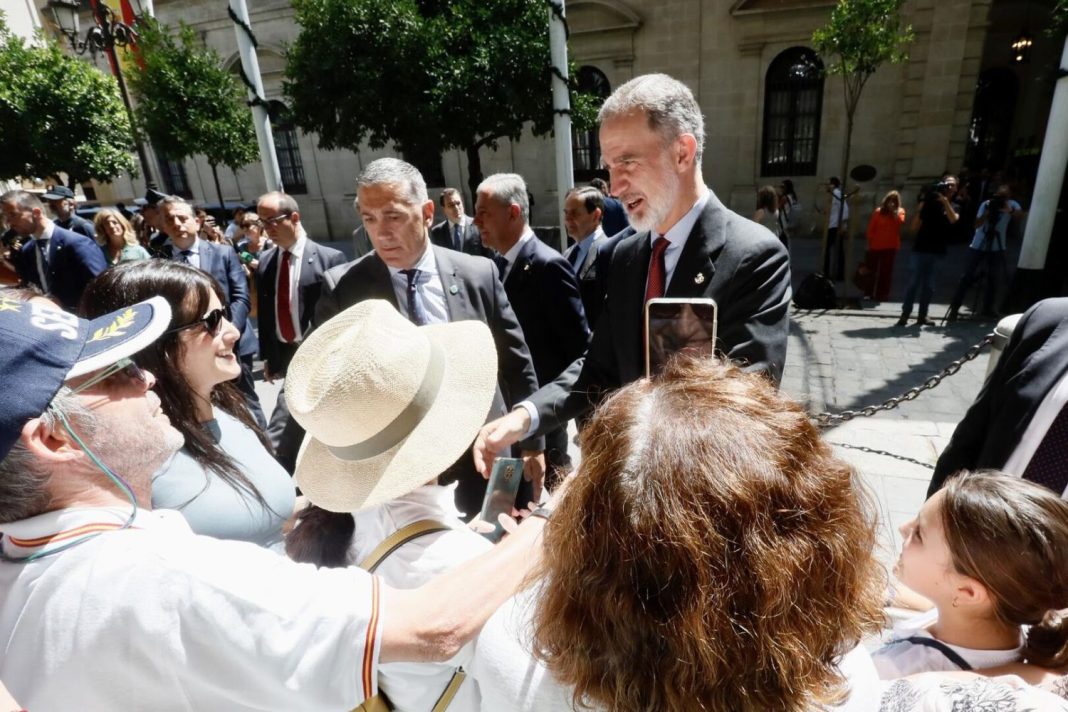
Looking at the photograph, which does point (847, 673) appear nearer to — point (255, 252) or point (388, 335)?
point (388, 335)

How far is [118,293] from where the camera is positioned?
1.99 metres

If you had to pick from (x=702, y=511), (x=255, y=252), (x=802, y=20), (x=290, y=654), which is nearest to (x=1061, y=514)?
(x=702, y=511)

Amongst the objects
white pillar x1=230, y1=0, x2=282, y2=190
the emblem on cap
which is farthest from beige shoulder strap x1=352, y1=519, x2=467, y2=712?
white pillar x1=230, y1=0, x2=282, y2=190

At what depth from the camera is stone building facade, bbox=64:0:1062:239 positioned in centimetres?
1162

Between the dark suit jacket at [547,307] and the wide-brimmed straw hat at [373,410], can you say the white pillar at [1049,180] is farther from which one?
the wide-brimmed straw hat at [373,410]

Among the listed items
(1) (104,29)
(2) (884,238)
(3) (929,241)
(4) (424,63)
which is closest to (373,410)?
(3) (929,241)

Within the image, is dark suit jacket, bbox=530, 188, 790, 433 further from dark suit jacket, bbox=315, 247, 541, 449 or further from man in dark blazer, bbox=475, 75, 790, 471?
dark suit jacket, bbox=315, 247, 541, 449

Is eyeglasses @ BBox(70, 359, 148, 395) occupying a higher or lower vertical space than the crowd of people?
higher

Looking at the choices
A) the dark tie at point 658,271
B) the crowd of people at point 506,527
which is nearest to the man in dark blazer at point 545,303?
the crowd of people at point 506,527

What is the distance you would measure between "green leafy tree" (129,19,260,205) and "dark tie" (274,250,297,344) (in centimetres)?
928

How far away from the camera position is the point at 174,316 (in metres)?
2.00

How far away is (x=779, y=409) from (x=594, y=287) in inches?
147

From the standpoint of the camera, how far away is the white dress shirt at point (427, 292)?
292 cm

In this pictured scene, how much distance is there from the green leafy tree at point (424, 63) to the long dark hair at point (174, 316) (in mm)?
8141
